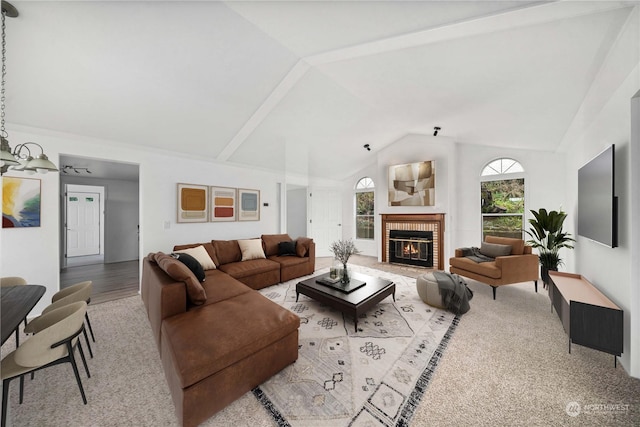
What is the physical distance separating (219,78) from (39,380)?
10.2ft

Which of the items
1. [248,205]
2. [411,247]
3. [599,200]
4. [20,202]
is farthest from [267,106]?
[411,247]

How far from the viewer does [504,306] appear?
3.01m

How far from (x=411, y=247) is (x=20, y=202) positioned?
21.0 feet

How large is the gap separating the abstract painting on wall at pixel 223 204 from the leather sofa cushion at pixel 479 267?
4.32 metres

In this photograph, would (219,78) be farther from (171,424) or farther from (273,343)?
(171,424)

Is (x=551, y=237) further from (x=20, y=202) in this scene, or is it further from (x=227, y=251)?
(x=20, y=202)

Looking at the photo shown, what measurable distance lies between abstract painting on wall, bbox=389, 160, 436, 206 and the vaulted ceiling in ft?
4.65

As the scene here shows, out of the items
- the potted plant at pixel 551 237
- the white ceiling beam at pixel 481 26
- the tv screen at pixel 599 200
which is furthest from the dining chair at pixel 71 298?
the potted plant at pixel 551 237

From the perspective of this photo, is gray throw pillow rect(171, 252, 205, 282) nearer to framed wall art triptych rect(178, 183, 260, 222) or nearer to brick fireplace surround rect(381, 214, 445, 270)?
framed wall art triptych rect(178, 183, 260, 222)

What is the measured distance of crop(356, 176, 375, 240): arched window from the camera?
21.7 feet

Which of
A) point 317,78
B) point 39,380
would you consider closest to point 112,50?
point 317,78

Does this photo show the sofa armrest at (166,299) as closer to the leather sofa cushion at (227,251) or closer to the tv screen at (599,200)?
the leather sofa cushion at (227,251)

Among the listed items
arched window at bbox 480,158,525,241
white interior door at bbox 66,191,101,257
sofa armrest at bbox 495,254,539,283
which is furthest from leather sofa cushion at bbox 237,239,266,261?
arched window at bbox 480,158,525,241

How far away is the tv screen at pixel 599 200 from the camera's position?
6.43 ft
